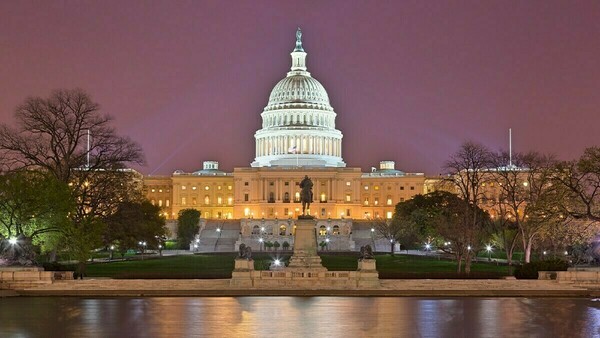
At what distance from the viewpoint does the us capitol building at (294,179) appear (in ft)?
581

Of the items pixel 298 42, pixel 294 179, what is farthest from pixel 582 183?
pixel 298 42

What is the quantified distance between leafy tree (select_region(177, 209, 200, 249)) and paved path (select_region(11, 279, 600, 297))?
8401 centimetres

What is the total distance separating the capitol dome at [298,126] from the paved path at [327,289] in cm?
13853

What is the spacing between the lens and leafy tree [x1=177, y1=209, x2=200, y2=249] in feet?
430

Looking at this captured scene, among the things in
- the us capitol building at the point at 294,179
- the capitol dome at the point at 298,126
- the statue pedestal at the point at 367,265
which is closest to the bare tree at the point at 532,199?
the statue pedestal at the point at 367,265

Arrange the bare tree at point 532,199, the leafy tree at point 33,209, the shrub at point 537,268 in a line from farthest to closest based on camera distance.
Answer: the bare tree at point 532,199 → the leafy tree at point 33,209 → the shrub at point 537,268

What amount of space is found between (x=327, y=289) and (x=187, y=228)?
90.5 m

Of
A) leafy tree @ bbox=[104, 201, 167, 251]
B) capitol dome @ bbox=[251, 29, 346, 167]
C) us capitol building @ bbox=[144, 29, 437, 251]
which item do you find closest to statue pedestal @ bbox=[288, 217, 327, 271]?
leafy tree @ bbox=[104, 201, 167, 251]

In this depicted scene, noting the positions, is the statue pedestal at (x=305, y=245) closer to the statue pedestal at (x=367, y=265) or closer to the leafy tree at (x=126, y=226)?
the statue pedestal at (x=367, y=265)

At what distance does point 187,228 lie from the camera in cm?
13350

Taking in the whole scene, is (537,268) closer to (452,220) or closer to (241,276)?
(241,276)

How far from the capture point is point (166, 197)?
196 metres

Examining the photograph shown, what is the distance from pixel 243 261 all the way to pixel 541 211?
76.4ft

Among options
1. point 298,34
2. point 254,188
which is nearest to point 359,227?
point 254,188
